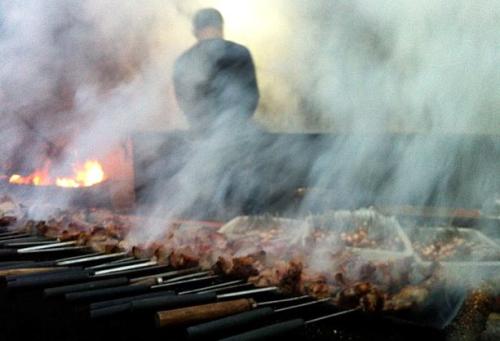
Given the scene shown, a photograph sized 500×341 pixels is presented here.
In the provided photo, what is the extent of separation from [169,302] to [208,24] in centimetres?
445

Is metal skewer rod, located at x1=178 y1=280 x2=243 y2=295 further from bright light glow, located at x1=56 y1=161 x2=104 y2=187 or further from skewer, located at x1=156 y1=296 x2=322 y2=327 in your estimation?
bright light glow, located at x1=56 y1=161 x2=104 y2=187

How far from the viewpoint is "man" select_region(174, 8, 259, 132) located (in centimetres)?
600

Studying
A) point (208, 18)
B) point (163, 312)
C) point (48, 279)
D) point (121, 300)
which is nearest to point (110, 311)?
point (121, 300)

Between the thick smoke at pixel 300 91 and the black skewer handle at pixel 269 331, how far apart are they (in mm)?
1835

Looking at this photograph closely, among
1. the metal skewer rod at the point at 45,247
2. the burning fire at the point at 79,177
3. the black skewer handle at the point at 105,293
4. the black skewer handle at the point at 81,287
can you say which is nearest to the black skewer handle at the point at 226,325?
the black skewer handle at the point at 105,293

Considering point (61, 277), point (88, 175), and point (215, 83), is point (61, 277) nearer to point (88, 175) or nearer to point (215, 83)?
point (215, 83)

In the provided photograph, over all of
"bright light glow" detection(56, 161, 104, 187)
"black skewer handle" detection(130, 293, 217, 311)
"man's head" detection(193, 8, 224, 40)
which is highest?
"man's head" detection(193, 8, 224, 40)

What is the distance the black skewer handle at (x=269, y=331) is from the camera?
1.44 metres

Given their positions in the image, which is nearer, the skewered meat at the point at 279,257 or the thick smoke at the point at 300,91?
the skewered meat at the point at 279,257

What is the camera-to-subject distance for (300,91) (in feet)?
21.5

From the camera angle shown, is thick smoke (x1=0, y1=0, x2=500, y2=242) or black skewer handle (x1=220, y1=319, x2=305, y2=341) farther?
thick smoke (x1=0, y1=0, x2=500, y2=242)

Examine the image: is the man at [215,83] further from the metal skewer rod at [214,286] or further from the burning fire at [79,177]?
the metal skewer rod at [214,286]

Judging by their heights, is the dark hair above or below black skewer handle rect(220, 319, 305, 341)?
above

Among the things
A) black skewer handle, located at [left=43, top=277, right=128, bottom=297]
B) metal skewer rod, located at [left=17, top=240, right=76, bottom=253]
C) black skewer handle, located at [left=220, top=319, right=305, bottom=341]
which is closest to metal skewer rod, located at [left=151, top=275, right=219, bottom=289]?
black skewer handle, located at [left=43, top=277, right=128, bottom=297]
